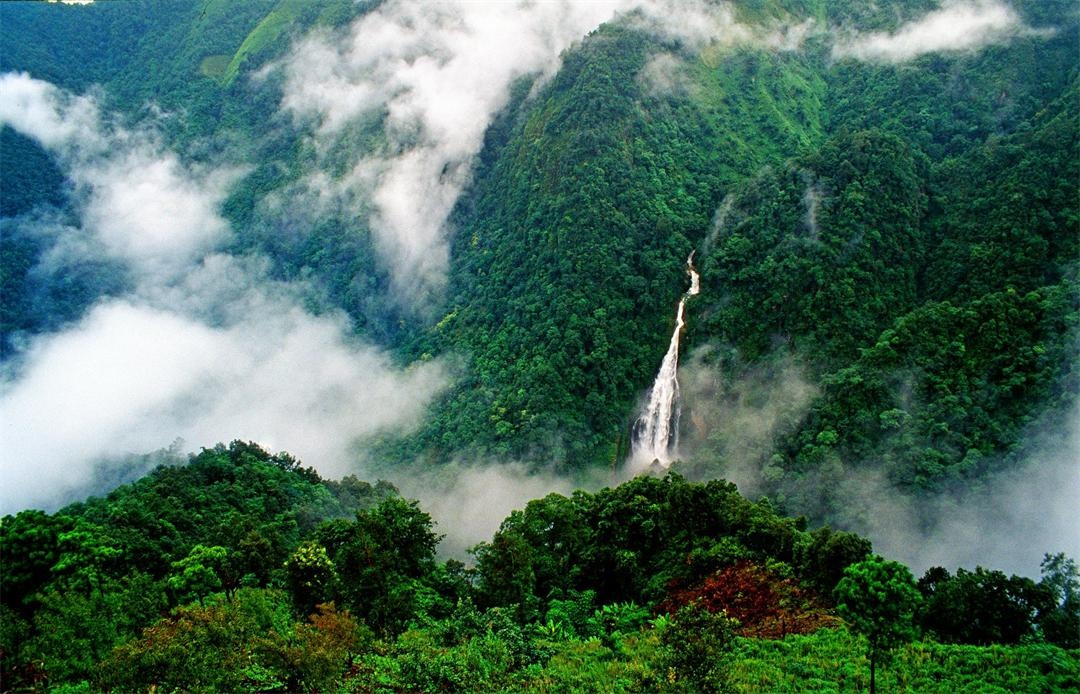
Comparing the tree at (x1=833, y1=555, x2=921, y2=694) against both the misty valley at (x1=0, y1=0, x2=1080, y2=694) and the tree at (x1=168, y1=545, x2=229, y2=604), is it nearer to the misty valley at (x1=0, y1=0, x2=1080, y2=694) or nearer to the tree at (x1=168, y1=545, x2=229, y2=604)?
the misty valley at (x1=0, y1=0, x2=1080, y2=694)

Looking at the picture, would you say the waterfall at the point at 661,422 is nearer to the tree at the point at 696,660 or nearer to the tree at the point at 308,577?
the tree at the point at 308,577

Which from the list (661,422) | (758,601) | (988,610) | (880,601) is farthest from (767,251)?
(880,601)

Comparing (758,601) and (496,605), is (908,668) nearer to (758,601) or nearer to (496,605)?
(758,601)

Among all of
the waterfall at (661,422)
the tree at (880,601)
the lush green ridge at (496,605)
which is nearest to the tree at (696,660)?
the lush green ridge at (496,605)

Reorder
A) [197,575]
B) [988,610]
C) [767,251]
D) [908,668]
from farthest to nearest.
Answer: [767,251] → [197,575] → [988,610] → [908,668]

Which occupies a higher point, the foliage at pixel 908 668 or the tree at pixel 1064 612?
Answer: the tree at pixel 1064 612

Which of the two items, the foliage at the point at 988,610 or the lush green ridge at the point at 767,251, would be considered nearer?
the foliage at the point at 988,610

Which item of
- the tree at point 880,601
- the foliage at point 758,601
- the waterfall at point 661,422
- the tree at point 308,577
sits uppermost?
the waterfall at point 661,422
